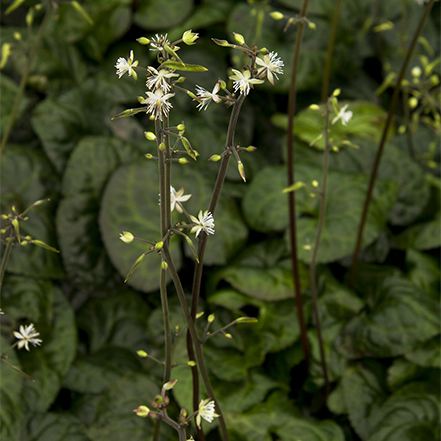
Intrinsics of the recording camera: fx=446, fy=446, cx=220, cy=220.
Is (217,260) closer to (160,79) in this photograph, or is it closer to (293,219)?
(293,219)

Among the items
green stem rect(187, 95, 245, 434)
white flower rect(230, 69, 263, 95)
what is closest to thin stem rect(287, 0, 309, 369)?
green stem rect(187, 95, 245, 434)

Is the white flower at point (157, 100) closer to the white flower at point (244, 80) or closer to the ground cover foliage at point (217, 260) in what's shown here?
the white flower at point (244, 80)

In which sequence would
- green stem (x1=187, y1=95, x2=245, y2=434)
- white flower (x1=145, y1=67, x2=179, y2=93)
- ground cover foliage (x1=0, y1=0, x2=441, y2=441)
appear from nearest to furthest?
white flower (x1=145, y1=67, x2=179, y2=93) < green stem (x1=187, y1=95, x2=245, y2=434) < ground cover foliage (x1=0, y1=0, x2=441, y2=441)

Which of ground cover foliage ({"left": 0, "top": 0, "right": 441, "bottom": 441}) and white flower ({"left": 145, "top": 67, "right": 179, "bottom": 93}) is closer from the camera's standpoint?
white flower ({"left": 145, "top": 67, "right": 179, "bottom": 93})

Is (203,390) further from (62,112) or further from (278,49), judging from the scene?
(278,49)

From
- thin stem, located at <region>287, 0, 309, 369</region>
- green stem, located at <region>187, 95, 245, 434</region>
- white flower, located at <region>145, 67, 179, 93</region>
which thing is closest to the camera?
white flower, located at <region>145, 67, 179, 93</region>

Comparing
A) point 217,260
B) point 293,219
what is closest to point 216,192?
point 293,219

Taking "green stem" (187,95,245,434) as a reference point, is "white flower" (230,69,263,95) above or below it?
above

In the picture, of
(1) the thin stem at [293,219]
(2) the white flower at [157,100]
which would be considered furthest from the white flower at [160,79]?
(1) the thin stem at [293,219]

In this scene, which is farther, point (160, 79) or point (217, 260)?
point (217, 260)

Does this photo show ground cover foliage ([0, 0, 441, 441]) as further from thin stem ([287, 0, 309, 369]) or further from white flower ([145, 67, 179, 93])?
white flower ([145, 67, 179, 93])
